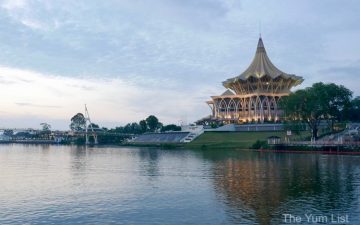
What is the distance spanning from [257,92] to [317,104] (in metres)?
48.6

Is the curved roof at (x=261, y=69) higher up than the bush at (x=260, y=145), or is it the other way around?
the curved roof at (x=261, y=69)

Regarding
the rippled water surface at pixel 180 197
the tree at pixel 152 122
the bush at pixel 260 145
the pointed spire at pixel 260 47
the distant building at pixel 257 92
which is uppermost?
the pointed spire at pixel 260 47

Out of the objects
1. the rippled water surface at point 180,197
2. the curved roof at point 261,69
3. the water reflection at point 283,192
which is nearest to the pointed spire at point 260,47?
the curved roof at point 261,69

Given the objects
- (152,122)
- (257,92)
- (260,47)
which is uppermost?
(260,47)

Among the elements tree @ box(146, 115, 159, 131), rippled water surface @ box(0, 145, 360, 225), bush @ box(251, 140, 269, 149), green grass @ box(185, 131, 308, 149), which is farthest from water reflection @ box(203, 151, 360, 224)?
tree @ box(146, 115, 159, 131)

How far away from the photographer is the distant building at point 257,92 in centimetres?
12719

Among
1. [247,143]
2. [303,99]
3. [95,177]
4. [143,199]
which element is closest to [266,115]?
[247,143]

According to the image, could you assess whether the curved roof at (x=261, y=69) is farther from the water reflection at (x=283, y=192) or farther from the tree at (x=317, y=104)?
the water reflection at (x=283, y=192)

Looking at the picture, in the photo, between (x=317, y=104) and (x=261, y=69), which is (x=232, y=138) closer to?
(x=317, y=104)

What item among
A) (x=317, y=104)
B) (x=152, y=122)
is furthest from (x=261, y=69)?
(x=317, y=104)

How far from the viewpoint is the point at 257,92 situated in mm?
128125

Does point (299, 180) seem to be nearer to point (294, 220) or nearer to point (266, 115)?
point (294, 220)

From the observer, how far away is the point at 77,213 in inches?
884

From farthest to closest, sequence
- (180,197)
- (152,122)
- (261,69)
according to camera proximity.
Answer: (152,122)
(261,69)
(180,197)
